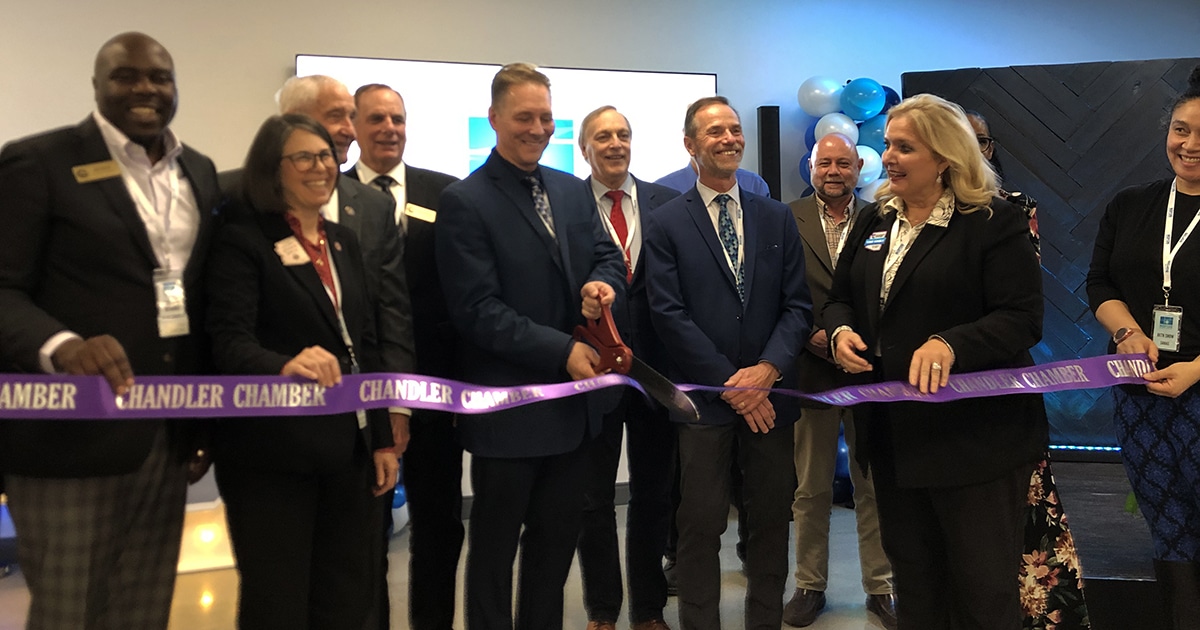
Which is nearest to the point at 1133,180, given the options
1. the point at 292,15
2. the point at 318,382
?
the point at 292,15

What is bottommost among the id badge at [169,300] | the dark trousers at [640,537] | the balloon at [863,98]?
the dark trousers at [640,537]

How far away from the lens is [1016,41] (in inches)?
274

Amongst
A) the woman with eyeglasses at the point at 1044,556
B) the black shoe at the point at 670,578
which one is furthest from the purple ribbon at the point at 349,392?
the black shoe at the point at 670,578

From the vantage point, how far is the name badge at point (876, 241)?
2800 mm

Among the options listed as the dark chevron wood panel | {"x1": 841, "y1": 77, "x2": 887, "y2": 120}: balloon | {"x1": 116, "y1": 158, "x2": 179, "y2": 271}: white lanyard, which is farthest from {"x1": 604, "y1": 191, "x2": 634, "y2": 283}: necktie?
the dark chevron wood panel

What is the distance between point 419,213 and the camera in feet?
10.4

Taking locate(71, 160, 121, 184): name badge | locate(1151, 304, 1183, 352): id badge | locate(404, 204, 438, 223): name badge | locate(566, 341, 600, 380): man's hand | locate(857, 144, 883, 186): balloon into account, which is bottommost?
locate(566, 341, 600, 380): man's hand

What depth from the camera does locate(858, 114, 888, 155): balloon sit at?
20.0ft

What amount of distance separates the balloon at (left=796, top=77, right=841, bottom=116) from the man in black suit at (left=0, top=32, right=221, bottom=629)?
15.4 ft

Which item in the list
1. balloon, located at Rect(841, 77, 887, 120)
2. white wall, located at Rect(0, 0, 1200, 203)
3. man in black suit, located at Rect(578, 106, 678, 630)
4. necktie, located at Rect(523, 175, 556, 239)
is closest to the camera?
necktie, located at Rect(523, 175, 556, 239)

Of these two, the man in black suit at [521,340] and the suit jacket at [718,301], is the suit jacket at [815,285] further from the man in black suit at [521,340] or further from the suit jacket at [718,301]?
the man in black suit at [521,340]

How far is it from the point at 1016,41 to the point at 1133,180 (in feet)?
4.41

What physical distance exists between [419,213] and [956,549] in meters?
1.99

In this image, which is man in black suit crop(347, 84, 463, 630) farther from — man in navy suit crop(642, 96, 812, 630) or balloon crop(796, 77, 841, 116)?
balloon crop(796, 77, 841, 116)
